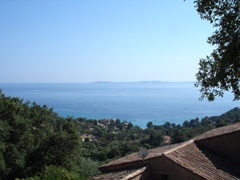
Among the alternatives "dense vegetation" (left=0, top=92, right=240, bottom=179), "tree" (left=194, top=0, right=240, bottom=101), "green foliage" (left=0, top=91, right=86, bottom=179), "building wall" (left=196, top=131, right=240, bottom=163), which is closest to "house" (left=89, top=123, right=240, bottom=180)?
"building wall" (left=196, top=131, right=240, bottom=163)

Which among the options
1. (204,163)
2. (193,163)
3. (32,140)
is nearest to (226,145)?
(204,163)

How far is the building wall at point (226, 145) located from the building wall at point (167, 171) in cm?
294

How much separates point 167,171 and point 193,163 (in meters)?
1.08

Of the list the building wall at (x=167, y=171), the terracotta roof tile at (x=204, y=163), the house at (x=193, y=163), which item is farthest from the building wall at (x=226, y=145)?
the building wall at (x=167, y=171)

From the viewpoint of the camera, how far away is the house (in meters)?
9.64

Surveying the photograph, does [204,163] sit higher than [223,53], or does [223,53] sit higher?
[223,53]

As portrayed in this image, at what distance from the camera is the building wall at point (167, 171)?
9414 mm

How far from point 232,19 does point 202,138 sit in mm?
7557

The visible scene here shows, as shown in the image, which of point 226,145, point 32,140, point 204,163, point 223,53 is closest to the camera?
point 223,53

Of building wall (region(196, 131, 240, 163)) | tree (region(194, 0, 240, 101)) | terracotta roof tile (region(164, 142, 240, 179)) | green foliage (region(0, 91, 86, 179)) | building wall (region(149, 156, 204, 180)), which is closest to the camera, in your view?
tree (region(194, 0, 240, 101))

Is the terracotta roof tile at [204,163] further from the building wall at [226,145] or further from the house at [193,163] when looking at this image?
the building wall at [226,145]

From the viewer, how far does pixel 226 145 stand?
11453 mm

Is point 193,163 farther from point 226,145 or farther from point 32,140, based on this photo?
point 32,140

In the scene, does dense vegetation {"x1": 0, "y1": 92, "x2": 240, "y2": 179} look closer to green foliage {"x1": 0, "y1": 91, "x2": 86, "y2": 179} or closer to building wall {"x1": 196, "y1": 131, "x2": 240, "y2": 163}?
green foliage {"x1": 0, "y1": 91, "x2": 86, "y2": 179}
